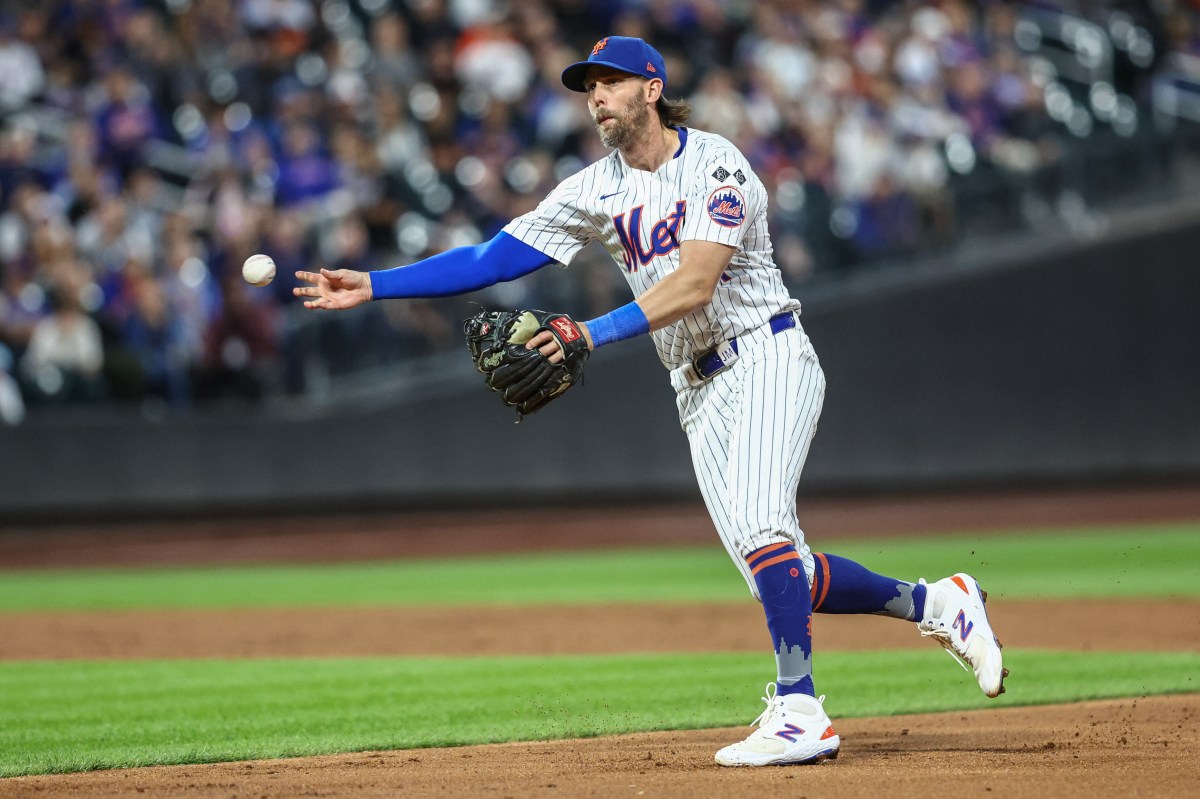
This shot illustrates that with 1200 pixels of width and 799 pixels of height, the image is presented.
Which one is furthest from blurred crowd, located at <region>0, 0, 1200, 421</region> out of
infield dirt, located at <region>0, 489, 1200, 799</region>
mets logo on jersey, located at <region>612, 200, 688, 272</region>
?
mets logo on jersey, located at <region>612, 200, 688, 272</region>

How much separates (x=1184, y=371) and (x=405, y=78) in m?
8.18

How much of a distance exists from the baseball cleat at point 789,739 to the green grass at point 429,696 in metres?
0.98

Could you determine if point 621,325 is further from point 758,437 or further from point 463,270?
point 463,270

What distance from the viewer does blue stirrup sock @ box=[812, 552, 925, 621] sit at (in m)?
4.78

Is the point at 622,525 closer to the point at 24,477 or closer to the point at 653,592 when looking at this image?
the point at 653,592

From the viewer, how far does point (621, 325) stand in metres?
4.30

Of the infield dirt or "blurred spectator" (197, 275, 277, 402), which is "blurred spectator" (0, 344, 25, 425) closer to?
the infield dirt

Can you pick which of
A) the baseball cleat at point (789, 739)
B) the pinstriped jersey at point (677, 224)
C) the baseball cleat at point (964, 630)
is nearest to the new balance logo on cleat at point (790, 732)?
the baseball cleat at point (789, 739)

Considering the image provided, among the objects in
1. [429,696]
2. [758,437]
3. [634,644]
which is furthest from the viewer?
[634,644]

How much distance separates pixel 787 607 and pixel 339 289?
167cm

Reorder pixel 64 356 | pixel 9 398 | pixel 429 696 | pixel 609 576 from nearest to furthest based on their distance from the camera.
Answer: pixel 429 696, pixel 609 576, pixel 64 356, pixel 9 398

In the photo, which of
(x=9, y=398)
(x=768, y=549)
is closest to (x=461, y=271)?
(x=768, y=549)

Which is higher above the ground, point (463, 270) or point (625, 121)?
point (625, 121)

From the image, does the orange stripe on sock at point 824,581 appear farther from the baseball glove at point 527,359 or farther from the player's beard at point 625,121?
the player's beard at point 625,121
